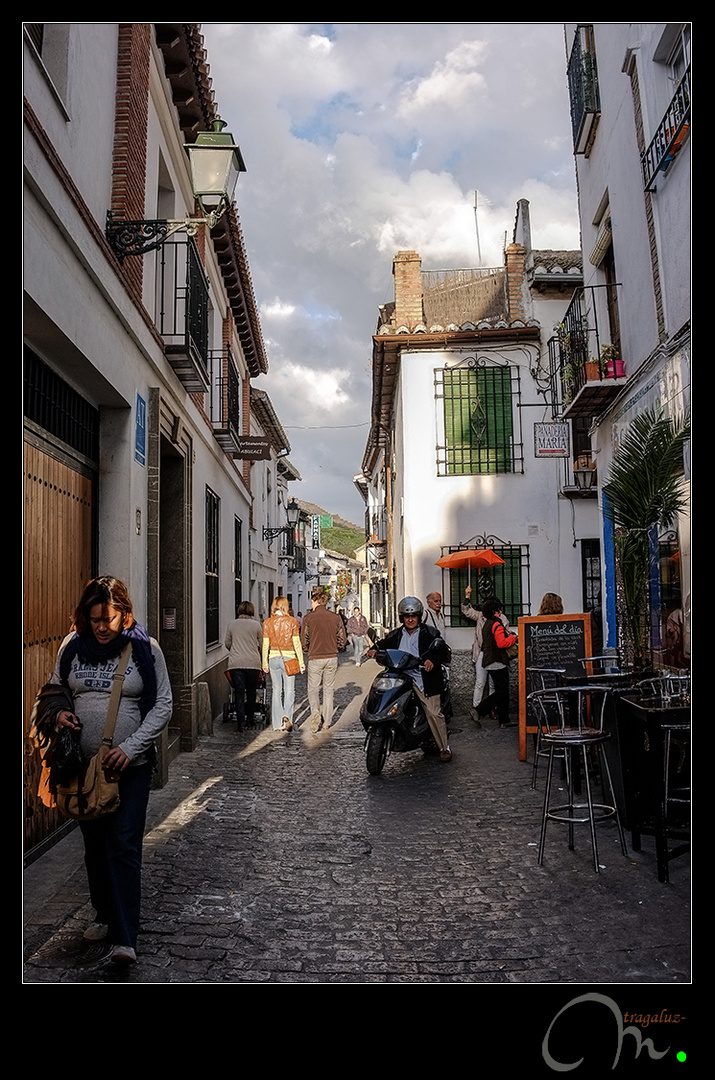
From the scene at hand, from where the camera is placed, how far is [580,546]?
1639 centimetres

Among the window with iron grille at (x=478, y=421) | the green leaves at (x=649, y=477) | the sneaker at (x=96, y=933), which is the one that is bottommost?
the sneaker at (x=96, y=933)

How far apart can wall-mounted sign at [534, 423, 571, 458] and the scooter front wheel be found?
18.8 feet

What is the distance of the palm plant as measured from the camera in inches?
262

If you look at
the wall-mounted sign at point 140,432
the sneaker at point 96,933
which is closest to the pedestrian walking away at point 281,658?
the wall-mounted sign at point 140,432

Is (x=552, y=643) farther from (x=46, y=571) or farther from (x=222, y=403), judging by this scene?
(x=222, y=403)

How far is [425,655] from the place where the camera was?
28.3ft

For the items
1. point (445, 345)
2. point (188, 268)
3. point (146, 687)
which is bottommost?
point (146, 687)

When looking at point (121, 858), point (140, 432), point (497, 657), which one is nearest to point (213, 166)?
point (140, 432)

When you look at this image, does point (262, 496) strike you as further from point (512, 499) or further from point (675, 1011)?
point (675, 1011)

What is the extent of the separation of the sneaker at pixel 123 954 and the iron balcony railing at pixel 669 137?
22.2 ft

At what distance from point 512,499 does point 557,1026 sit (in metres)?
13.8

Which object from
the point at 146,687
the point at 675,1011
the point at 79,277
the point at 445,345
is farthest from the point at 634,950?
the point at 445,345

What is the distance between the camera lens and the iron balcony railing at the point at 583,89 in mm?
10282

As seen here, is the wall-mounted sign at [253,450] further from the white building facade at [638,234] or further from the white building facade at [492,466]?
the white building facade at [638,234]
